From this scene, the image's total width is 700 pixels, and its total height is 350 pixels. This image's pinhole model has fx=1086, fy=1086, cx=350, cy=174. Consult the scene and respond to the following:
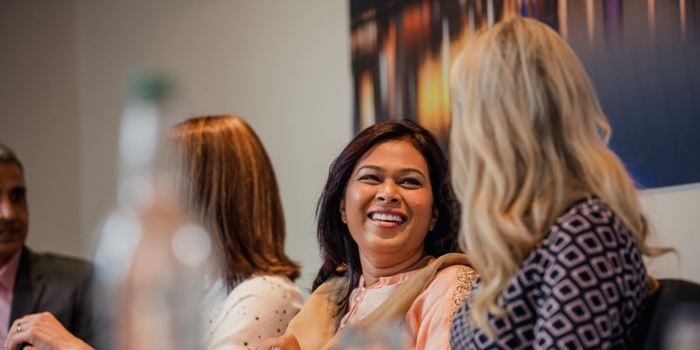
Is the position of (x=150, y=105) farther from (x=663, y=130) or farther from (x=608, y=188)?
(x=608, y=188)

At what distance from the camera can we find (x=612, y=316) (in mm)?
1530

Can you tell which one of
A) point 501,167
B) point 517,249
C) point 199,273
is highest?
point 501,167

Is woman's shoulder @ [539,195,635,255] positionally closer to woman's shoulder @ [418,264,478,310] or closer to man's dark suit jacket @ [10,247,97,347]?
woman's shoulder @ [418,264,478,310]

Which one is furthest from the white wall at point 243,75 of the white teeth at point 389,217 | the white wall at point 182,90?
the white teeth at point 389,217

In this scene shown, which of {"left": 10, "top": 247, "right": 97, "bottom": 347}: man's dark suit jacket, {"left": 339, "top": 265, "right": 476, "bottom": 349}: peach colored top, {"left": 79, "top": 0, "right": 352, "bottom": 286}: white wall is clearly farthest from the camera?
{"left": 79, "top": 0, "right": 352, "bottom": 286}: white wall

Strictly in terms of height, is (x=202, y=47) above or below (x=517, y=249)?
above

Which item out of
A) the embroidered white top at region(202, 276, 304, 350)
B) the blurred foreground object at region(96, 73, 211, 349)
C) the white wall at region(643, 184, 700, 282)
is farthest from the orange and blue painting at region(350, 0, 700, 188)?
the blurred foreground object at region(96, 73, 211, 349)

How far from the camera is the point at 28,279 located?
303 cm

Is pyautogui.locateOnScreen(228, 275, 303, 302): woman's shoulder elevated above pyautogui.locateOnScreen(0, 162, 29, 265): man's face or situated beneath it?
situated beneath

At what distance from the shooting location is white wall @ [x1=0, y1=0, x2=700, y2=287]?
10.5 feet

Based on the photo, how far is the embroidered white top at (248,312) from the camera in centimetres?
239

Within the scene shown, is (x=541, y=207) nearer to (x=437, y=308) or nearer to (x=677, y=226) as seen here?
(x=437, y=308)

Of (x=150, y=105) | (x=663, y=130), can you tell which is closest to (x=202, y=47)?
→ (x=150, y=105)

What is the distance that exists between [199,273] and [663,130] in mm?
1090
